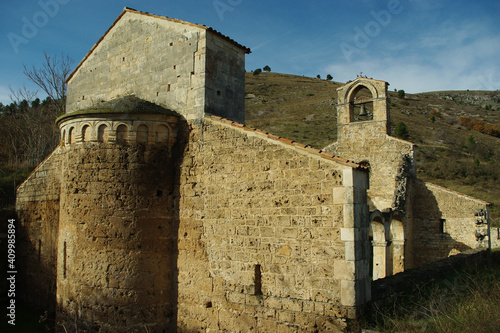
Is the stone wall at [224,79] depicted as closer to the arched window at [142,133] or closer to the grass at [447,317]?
the arched window at [142,133]

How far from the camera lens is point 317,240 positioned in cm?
598

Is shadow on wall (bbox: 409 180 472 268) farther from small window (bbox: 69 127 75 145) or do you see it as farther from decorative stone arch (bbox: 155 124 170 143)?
small window (bbox: 69 127 75 145)

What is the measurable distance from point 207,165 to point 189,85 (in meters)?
1.81

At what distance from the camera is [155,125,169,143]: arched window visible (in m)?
7.85

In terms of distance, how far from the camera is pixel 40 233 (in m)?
11.0

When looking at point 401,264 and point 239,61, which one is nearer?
point 239,61


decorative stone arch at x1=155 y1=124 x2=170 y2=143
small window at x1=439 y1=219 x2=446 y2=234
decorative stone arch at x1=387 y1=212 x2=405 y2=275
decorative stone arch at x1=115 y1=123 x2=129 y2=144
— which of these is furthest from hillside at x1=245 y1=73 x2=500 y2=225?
decorative stone arch at x1=115 y1=123 x2=129 y2=144

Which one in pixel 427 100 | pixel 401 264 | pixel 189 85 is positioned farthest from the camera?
pixel 427 100

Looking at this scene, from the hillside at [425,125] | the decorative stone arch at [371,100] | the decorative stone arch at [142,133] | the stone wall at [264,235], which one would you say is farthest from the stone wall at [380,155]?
the hillside at [425,125]

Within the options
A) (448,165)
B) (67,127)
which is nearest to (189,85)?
(67,127)

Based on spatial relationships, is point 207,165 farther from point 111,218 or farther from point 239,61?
point 239,61

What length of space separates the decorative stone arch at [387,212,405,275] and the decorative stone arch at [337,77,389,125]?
13.3ft

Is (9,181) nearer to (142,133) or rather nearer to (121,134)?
(121,134)

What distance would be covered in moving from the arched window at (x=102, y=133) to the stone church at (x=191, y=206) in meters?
0.02
